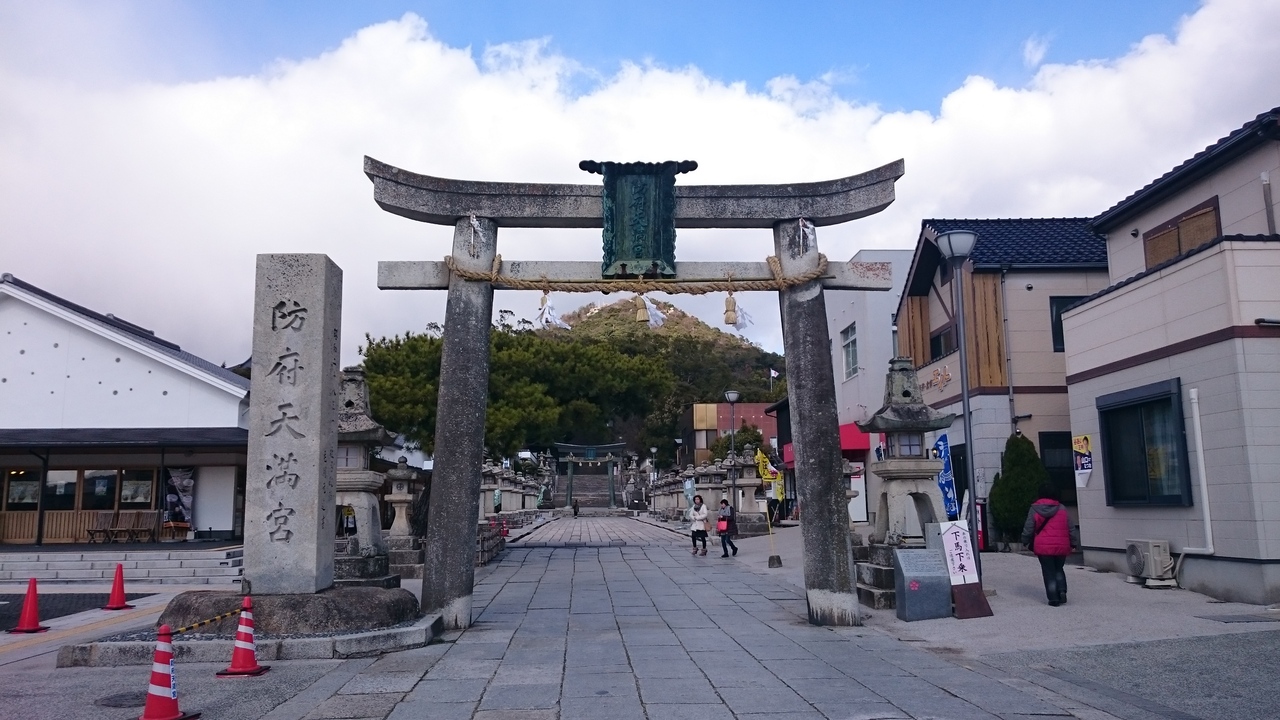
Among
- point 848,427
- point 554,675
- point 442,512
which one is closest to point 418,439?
point 848,427

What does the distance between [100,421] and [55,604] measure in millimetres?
12527

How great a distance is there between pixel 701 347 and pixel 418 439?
175 feet

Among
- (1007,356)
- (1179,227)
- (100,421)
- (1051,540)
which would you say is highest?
(1179,227)

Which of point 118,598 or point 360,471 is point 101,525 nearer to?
point 118,598

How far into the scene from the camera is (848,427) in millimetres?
30250

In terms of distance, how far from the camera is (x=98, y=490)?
26078mm

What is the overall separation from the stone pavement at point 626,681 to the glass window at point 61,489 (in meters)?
20.0

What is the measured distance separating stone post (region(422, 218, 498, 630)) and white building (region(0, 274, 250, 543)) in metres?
17.7

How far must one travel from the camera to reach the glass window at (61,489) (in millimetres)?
25844

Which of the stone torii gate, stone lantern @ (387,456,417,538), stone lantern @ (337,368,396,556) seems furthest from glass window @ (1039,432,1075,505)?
stone lantern @ (337,368,396,556)

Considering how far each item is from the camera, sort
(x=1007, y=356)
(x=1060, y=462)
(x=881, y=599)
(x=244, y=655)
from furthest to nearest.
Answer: (x=1007, y=356) < (x=1060, y=462) < (x=881, y=599) < (x=244, y=655)

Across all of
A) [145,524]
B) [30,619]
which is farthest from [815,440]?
[145,524]

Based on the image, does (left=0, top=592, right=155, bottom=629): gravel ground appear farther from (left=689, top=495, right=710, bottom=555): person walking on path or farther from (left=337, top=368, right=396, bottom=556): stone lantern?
(left=689, top=495, right=710, bottom=555): person walking on path

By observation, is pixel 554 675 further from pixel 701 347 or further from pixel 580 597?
pixel 701 347
